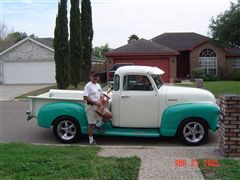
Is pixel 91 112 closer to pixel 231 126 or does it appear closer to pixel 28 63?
pixel 231 126

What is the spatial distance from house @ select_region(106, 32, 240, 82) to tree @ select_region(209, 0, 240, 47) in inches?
44.9

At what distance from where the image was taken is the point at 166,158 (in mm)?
6969

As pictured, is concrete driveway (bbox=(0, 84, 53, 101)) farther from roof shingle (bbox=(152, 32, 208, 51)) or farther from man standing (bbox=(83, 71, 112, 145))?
roof shingle (bbox=(152, 32, 208, 51))

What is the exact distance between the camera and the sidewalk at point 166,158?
19.6 feet

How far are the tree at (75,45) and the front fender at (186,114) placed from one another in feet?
70.5

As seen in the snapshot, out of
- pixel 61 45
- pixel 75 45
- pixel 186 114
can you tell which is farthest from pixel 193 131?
pixel 75 45

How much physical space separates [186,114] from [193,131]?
443 millimetres

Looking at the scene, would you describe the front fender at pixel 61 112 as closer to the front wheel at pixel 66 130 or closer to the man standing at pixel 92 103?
the front wheel at pixel 66 130

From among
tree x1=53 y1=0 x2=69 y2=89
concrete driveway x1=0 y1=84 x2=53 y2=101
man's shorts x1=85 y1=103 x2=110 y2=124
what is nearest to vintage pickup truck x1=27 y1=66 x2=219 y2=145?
man's shorts x1=85 y1=103 x2=110 y2=124

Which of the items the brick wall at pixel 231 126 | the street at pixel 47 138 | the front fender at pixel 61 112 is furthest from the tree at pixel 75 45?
the brick wall at pixel 231 126

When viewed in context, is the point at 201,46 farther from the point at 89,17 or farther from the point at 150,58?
the point at 89,17

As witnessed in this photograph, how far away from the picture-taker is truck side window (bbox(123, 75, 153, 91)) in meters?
8.98

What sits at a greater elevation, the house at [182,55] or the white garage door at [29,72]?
the house at [182,55]

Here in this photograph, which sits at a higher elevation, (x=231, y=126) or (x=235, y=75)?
(x=235, y=75)
